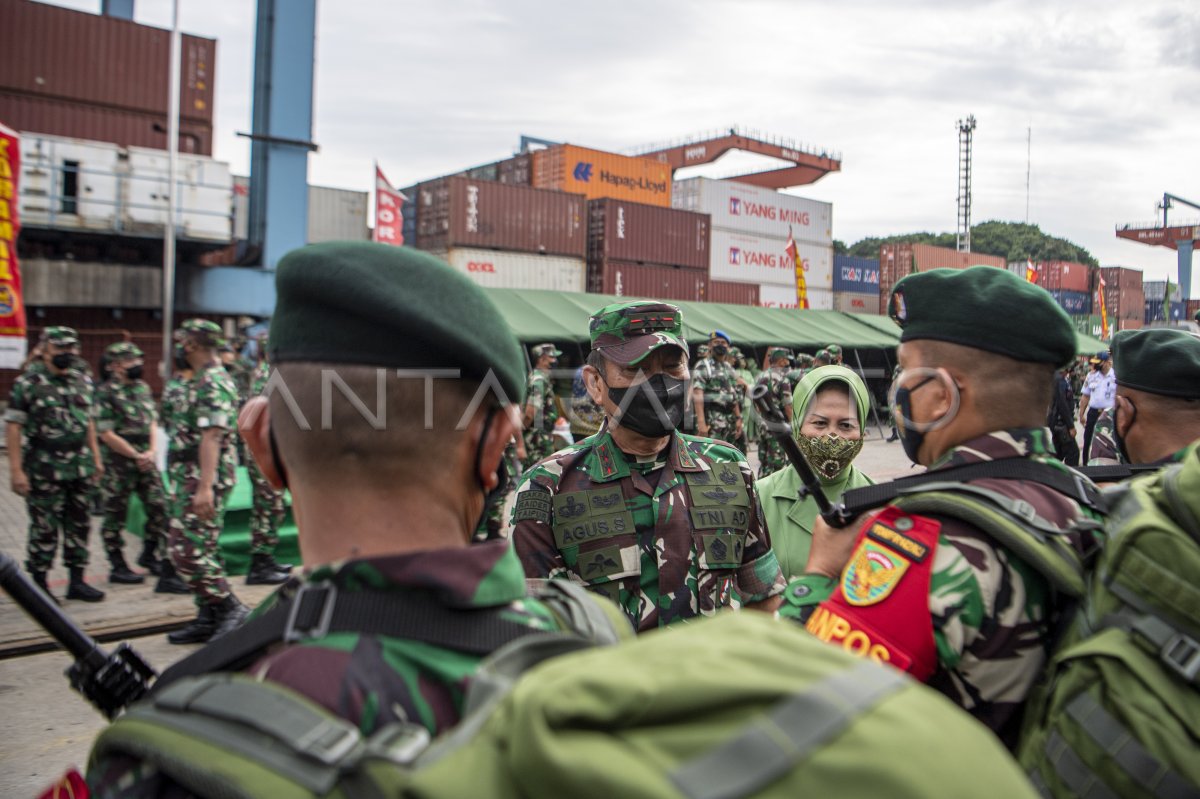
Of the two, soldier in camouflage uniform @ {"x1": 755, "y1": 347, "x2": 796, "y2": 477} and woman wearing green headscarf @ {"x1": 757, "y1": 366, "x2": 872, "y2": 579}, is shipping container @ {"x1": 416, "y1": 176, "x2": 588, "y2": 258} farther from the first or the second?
woman wearing green headscarf @ {"x1": 757, "y1": 366, "x2": 872, "y2": 579}

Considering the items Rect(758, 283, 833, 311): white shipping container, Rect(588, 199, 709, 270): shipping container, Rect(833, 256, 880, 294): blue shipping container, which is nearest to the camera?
Rect(588, 199, 709, 270): shipping container

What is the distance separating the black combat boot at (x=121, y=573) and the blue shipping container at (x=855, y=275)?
34.9 metres

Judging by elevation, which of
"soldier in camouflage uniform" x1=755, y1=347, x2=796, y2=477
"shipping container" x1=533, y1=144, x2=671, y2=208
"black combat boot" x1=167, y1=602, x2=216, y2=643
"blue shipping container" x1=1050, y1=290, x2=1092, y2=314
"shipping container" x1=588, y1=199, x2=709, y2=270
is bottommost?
"black combat boot" x1=167, y1=602, x2=216, y2=643

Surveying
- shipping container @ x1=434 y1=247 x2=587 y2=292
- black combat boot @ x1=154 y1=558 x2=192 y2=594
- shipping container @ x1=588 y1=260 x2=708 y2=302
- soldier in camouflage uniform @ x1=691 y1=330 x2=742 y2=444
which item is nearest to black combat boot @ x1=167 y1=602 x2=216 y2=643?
black combat boot @ x1=154 y1=558 x2=192 y2=594

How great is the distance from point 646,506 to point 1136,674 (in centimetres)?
146

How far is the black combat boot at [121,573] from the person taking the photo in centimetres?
673

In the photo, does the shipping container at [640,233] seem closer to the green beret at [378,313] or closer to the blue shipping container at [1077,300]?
the green beret at [378,313]

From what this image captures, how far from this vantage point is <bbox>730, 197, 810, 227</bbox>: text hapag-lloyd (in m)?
34.4

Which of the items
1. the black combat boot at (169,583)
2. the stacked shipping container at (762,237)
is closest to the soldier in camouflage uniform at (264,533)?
the black combat boot at (169,583)

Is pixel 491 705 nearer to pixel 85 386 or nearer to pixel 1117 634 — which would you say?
pixel 1117 634

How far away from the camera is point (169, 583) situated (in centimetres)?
653

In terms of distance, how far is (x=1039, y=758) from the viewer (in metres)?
1.44

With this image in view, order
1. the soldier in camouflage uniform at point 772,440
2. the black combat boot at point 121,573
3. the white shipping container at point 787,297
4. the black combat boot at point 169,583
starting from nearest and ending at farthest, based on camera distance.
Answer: the black combat boot at point 169,583 < the black combat boot at point 121,573 < the soldier in camouflage uniform at point 772,440 < the white shipping container at point 787,297

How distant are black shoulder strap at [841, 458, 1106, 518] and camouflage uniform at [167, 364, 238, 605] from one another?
484 centimetres
